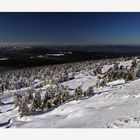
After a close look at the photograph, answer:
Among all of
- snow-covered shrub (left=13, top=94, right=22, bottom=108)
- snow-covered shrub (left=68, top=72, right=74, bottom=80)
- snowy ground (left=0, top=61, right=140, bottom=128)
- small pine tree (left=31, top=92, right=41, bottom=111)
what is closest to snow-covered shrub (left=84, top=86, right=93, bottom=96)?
snowy ground (left=0, top=61, right=140, bottom=128)

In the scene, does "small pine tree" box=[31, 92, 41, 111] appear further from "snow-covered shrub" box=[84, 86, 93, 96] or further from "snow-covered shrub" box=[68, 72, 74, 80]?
"snow-covered shrub" box=[84, 86, 93, 96]

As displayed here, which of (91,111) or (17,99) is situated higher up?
(17,99)

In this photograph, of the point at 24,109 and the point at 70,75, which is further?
the point at 70,75

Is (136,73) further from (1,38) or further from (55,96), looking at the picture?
(1,38)

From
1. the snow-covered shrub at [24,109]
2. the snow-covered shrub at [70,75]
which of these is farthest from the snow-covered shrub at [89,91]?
the snow-covered shrub at [24,109]

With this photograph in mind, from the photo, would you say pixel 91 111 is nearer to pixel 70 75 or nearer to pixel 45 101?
pixel 70 75

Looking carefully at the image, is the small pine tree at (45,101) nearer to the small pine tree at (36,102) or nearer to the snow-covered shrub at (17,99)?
the small pine tree at (36,102)

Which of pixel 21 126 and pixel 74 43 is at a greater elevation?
pixel 74 43

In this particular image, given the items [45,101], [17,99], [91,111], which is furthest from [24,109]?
[91,111]
